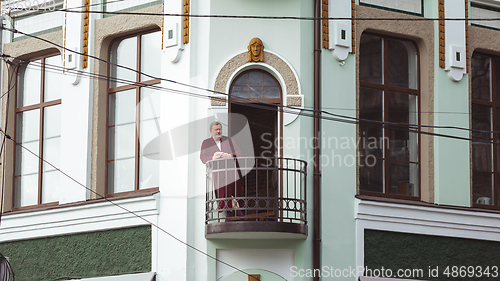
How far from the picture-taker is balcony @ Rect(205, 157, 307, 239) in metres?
14.1

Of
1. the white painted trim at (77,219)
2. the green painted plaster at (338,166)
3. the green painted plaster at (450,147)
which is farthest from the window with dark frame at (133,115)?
the green painted plaster at (450,147)

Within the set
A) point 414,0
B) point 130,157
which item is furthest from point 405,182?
point 130,157

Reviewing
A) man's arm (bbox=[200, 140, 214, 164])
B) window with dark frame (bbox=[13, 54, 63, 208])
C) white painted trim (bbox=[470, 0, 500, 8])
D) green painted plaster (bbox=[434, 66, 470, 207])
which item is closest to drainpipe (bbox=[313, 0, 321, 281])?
man's arm (bbox=[200, 140, 214, 164])

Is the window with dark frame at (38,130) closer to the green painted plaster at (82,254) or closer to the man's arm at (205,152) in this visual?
the green painted plaster at (82,254)

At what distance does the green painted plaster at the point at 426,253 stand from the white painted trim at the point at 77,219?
3.93m

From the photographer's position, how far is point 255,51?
15.3 m

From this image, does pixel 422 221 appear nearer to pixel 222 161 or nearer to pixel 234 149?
pixel 234 149

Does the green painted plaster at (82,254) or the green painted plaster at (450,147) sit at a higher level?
the green painted plaster at (450,147)

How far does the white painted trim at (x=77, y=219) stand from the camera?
611 inches

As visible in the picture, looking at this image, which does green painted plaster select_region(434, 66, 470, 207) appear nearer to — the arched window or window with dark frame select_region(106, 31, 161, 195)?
the arched window

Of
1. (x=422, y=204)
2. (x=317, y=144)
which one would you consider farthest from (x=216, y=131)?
(x=422, y=204)

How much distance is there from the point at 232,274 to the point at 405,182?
383 cm

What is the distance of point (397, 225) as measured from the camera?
15586 mm

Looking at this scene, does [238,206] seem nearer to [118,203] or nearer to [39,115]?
[118,203]
